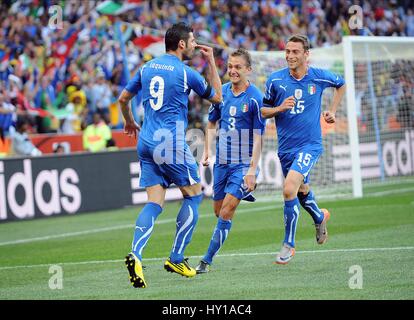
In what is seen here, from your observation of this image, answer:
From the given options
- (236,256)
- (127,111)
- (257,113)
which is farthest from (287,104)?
(236,256)

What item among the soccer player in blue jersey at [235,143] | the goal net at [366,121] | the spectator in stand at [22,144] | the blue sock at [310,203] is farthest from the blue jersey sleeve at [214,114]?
the spectator in stand at [22,144]

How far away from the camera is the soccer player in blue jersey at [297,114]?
1095 centimetres

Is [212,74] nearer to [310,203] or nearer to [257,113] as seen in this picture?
[257,113]

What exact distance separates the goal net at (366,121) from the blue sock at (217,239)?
9.37 meters

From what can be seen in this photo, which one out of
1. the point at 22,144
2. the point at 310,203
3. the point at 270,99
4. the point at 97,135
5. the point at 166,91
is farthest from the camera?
the point at 97,135

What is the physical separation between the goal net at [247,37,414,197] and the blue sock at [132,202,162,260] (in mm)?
10707

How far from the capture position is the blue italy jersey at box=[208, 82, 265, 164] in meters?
11.0

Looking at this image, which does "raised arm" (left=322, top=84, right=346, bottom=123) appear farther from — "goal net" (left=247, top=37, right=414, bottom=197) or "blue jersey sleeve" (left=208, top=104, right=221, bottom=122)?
"goal net" (left=247, top=37, right=414, bottom=197)

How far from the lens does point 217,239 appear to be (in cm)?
1070

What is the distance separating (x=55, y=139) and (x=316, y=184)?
5923mm

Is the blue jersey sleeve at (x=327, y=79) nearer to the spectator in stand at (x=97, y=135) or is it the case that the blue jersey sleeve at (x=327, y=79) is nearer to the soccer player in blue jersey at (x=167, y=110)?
the soccer player in blue jersey at (x=167, y=110)

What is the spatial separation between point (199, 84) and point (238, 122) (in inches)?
61.6
